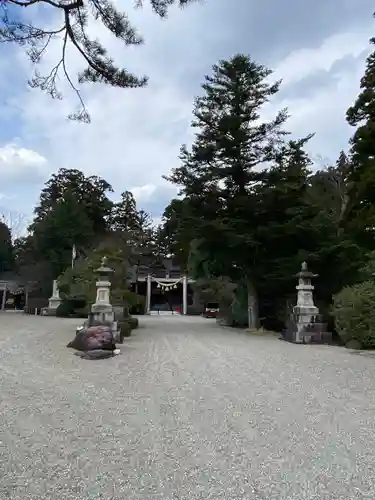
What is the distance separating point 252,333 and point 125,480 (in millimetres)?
10424

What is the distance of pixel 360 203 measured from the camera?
46.1 ft

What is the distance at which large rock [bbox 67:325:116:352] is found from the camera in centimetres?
755

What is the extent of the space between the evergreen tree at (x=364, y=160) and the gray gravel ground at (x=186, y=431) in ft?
24.0

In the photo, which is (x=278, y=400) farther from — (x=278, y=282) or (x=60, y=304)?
(x=60, y=304)

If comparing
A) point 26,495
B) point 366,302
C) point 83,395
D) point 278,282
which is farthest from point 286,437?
point 278,282

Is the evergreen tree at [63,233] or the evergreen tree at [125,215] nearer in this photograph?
the evergreen tree at [63,233]

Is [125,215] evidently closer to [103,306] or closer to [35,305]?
[35,305]

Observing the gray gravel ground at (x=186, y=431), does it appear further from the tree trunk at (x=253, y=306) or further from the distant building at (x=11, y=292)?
the distant building at (x=11, y=292)

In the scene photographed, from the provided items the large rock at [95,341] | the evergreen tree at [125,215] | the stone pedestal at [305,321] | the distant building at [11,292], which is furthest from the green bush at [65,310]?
the evergreen tree at [125,215]

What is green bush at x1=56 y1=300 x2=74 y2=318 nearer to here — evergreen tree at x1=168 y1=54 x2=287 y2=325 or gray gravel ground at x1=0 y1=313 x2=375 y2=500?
evergreen tree at x1=168 y1=54 x2=287 y2=325

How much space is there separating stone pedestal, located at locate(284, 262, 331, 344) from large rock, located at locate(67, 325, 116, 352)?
4.36m

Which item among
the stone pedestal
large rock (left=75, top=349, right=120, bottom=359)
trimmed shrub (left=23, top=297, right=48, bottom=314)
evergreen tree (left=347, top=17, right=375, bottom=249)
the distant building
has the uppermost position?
evergreen tree (left=347, top=17, right=375, bottom=249)

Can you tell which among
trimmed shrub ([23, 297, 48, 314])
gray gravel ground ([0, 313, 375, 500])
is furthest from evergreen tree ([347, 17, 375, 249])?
trimmed shrub ([23, 297, 48, 314])

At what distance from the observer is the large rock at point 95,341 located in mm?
7551
